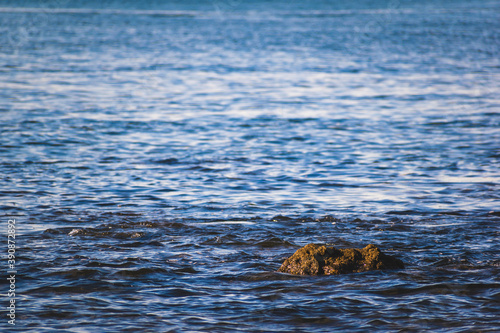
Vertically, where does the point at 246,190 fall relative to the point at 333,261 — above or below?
above

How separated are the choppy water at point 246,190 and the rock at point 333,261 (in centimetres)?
17

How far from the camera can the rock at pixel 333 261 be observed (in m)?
8.56

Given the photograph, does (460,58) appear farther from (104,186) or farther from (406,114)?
(104,186)

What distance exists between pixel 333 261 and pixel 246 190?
4696mm

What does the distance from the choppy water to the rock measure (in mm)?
165

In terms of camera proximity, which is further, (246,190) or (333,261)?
(246,190)

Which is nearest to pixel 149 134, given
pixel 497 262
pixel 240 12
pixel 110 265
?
pixel 110 265

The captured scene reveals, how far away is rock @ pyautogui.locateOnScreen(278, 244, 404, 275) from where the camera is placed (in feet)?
28.1

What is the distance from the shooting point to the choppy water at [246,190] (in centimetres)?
778

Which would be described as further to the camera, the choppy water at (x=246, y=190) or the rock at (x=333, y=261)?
the rock at (x=333, y=261)

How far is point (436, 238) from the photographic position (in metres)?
10.0

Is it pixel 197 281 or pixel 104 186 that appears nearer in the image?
pixel 197 281

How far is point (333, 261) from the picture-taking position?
8602 mm

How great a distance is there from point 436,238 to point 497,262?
3.86 ft
